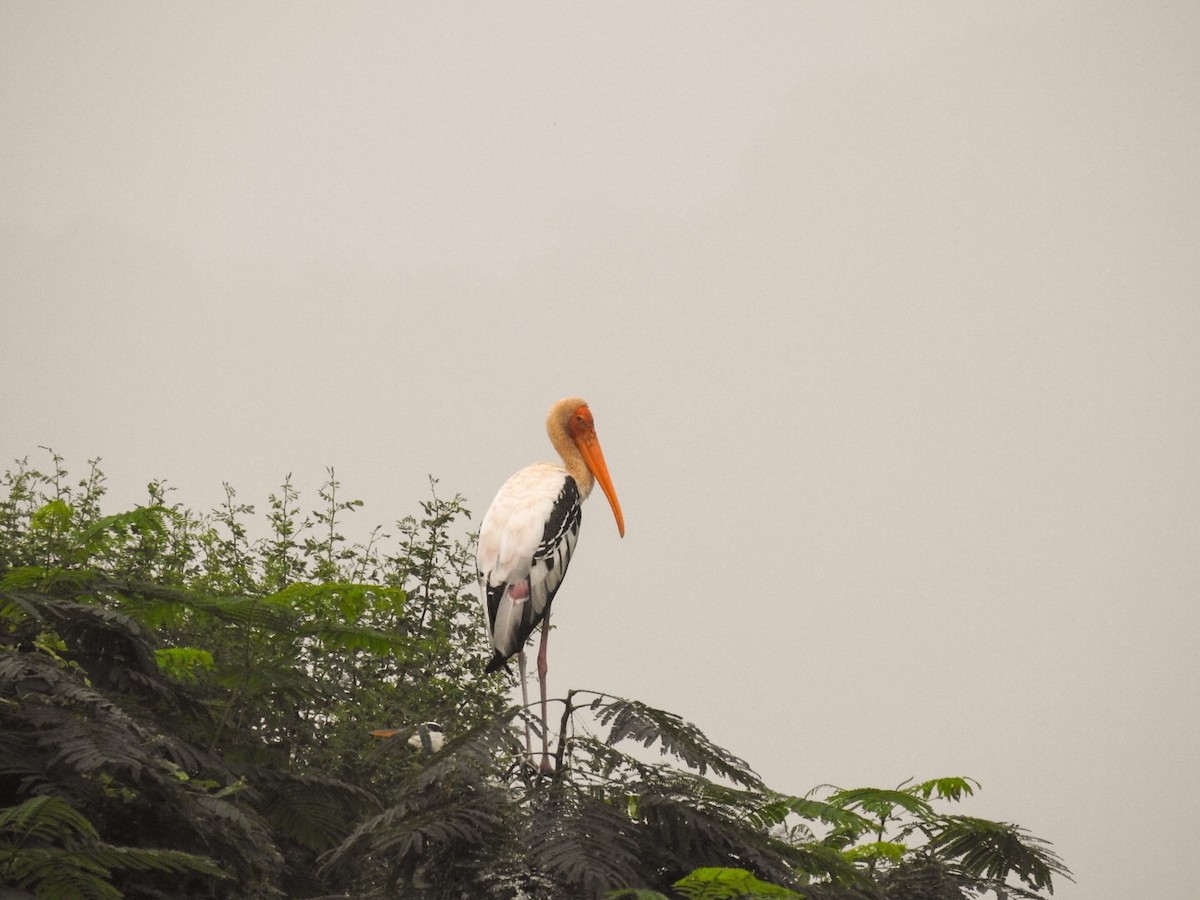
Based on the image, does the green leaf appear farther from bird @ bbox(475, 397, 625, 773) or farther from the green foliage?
bird @ bbox(475, 397, 625, 773)

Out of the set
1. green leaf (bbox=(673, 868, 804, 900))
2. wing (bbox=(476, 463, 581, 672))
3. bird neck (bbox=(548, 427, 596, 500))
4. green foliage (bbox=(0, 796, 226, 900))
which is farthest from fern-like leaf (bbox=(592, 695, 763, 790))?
bird neck (bbox=(548, 427, 596, 500))

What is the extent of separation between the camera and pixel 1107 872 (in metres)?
199

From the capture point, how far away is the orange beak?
37.3 ft

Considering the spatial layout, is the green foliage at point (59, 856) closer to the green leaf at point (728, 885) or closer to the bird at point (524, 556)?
the green leaf at point (728, 885)

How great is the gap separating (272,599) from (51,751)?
1911 mm

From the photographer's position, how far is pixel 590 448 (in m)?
11.4

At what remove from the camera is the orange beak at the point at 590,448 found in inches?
448

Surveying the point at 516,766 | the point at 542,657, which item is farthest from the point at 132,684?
the point at 542,657

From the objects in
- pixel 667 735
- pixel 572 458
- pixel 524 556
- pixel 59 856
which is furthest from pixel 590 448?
pixel 59 856

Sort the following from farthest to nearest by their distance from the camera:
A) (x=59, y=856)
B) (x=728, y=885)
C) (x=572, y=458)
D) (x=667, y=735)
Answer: (x=572, y=458) < (x=667, y=735) < (x=728, y=885) < (x=59, y=856)

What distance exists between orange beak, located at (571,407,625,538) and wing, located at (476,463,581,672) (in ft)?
4.50

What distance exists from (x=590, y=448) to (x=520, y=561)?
2.16 metres

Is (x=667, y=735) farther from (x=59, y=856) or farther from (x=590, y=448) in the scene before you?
(x=590, y=448)

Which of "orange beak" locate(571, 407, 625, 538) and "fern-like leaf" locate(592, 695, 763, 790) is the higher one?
"orange beak" locate(571, 407, 625, 538)
